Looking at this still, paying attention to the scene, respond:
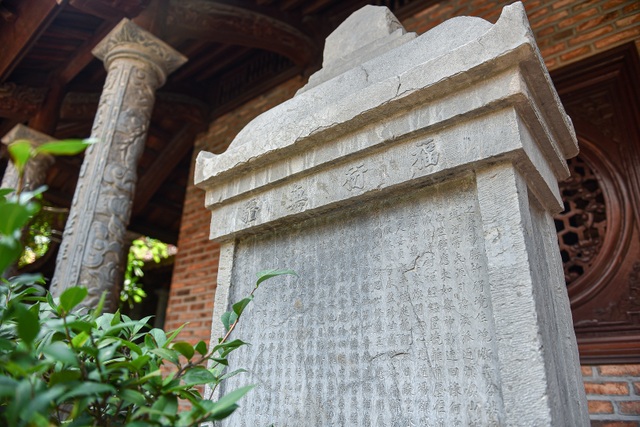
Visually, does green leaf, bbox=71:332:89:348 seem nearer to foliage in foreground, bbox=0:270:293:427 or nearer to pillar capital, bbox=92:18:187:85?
foliage in foreground, bbox=0:270:293:427

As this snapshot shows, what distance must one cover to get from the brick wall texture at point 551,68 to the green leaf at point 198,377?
6.93 ft

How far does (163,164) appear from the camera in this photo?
5.63m

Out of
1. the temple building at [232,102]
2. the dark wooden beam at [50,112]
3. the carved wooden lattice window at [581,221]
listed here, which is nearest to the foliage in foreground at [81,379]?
the temple building at [232,102]

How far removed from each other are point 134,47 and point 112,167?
0.84m

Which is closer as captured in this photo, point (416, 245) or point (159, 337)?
point (159, 337)

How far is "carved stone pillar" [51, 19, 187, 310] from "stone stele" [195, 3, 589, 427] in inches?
44.1

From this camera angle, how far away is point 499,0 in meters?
3.13

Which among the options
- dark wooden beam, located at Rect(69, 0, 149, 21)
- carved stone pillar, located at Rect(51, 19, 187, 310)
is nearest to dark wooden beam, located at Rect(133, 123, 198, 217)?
dark wooden beam, located at Rect(69, 0, 149, 21)

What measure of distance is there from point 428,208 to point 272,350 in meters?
0.64

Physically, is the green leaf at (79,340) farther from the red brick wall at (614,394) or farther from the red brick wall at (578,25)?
the red brick wall at (578,25)

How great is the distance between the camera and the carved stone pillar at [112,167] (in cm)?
232

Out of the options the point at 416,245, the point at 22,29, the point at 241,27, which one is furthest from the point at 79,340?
the point at 22,29

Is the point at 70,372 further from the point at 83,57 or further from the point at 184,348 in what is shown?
the point at 83,57

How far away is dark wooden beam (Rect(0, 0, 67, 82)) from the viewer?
3322 millimetres
